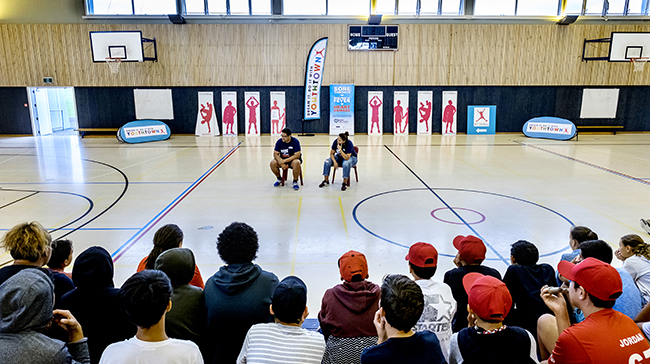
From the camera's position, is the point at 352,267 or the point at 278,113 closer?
the point at 352,267

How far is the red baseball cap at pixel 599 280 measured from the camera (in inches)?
83.8

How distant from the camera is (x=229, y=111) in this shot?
19.2m

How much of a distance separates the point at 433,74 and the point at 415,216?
13.5 m

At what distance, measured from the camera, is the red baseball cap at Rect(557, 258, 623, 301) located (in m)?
2.13

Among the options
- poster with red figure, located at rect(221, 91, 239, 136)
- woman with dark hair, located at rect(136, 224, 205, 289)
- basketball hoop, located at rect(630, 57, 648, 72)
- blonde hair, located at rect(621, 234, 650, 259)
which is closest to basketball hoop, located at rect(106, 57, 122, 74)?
poster with red figure, located at rect(221, 91, 239, 136)

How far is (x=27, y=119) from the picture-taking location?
19141mm

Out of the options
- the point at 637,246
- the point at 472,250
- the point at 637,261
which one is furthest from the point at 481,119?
the point at 472,250

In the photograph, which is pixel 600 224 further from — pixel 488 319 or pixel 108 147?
pixel 108 147

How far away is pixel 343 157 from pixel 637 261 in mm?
6250

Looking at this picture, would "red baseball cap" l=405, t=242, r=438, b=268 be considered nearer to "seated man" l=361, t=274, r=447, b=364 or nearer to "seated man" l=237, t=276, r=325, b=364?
"seated man" l=361, t=274, r=447, b=364

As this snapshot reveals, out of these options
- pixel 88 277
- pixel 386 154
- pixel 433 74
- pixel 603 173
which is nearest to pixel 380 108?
pixel 433 74

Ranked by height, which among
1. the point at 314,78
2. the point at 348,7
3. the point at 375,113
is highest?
the point at 348,7

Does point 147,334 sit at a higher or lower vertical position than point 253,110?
lower

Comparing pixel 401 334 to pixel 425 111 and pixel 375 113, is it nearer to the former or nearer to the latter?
pixel 375 113
